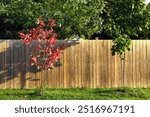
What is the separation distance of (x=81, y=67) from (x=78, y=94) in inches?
66.2

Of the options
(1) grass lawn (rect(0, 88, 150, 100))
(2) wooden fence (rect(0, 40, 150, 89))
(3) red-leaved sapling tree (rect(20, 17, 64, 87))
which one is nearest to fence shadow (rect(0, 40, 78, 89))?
(2) wooden fence (rect(0, 40, 150, 89))

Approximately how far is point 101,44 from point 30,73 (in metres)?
2.83

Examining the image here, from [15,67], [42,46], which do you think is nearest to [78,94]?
[42,46]

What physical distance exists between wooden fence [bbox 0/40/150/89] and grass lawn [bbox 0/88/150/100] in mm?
493

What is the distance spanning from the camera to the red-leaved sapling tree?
16344mm

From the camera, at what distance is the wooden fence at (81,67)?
58.2 ft

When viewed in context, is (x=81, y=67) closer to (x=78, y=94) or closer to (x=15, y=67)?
(x=78, y=94)

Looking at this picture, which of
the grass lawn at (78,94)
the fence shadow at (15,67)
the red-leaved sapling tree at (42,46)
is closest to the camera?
the grass lawn at (78,94)

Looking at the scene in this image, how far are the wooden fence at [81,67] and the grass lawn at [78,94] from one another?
0.49 m

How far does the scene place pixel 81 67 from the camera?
17984 mm

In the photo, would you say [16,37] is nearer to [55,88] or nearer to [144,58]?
[55,88]

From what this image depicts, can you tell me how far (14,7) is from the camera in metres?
18.8

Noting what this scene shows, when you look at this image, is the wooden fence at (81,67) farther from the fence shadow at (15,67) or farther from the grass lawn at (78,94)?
the grass lawn at (78,94)

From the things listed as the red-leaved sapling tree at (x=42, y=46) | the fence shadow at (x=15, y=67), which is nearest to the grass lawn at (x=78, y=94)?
the fence shadow at (x=15, y=67)
